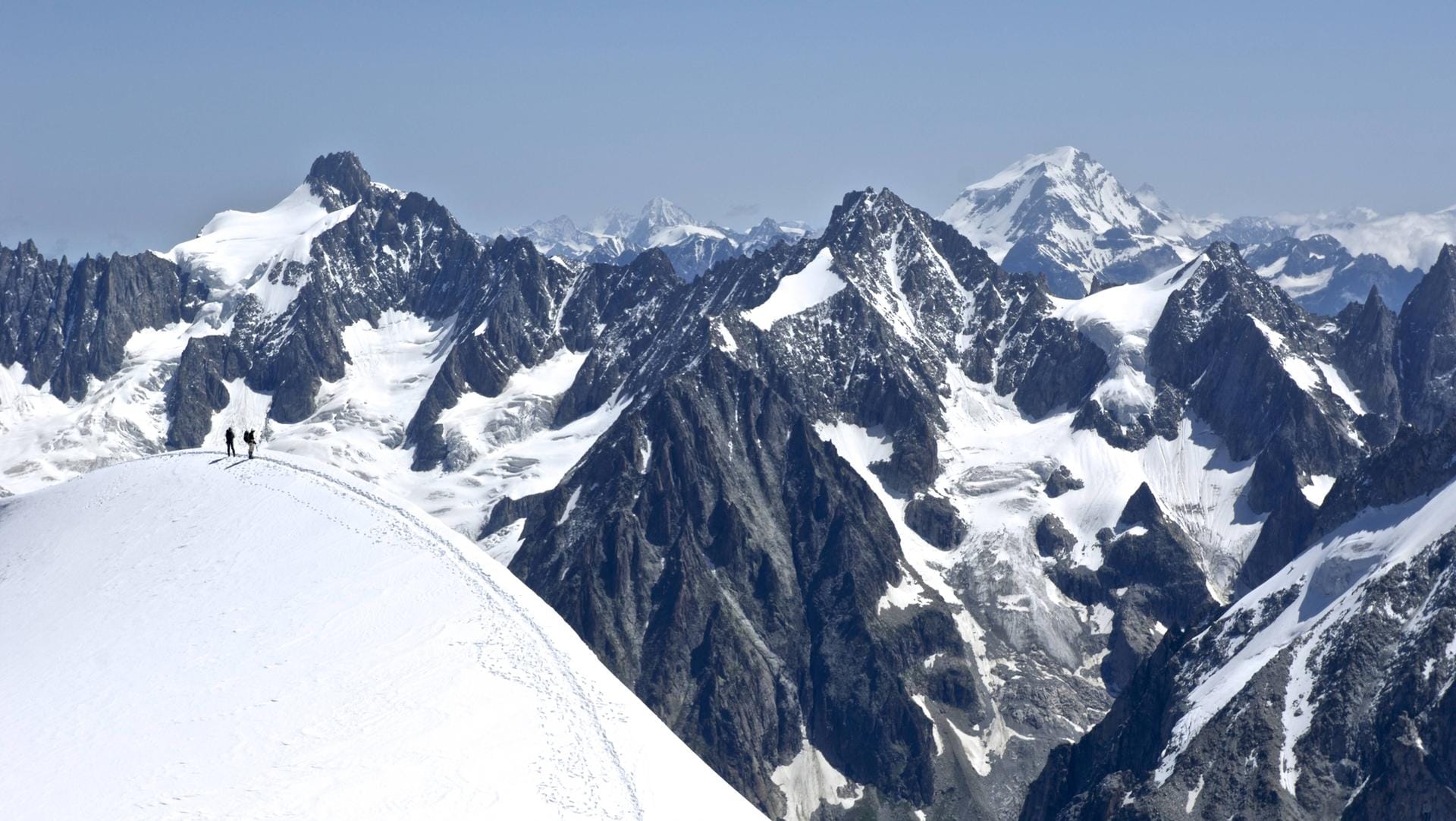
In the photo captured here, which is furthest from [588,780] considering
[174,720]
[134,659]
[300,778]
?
[134,659]

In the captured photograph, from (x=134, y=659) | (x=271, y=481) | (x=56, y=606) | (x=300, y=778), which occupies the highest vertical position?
(x=271, y=481)

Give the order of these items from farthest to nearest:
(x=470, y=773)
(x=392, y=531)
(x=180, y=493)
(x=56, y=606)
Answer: (x=180, y=493)
(x=392, y=531)
(x=56, y=606)
(x=470, y=773)

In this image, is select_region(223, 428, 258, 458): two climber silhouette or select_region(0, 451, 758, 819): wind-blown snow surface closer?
select_region(0, 451, 758, 819): wind-blown snow surface

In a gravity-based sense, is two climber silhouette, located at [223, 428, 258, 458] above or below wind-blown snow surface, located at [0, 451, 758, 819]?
above

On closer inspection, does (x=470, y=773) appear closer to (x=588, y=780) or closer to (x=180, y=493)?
(x=588, y=780)

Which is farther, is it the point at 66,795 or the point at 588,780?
the point at 588,780

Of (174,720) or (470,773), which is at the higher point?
(174,720)

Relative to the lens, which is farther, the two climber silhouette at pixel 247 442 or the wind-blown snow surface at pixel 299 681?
the two climber silhouette at pixel 247 442

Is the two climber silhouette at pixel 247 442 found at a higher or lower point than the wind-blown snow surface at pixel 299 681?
higher
